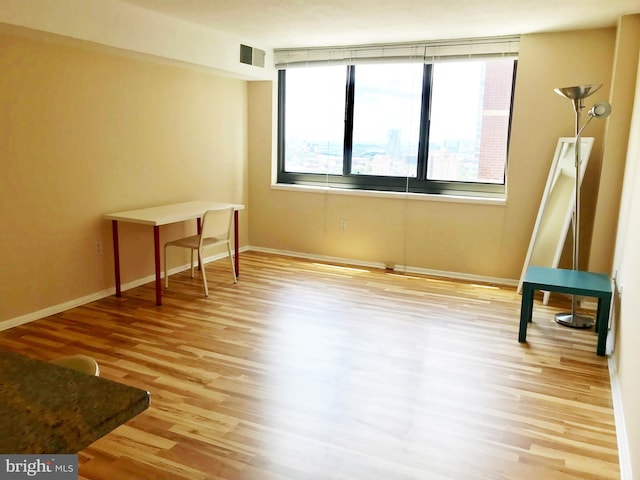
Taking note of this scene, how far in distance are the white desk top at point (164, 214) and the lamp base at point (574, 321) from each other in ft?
9.78

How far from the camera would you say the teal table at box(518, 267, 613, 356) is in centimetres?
331

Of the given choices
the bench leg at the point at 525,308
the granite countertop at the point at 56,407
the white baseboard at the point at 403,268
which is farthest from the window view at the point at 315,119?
the granite countertop at the point at 56,407

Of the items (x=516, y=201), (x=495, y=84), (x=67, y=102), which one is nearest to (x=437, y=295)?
(x=516, y=201)

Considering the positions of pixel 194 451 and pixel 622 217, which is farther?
pixel 622 217

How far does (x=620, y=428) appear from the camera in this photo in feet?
8.10

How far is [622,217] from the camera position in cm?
376

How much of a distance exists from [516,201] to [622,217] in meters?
1.22

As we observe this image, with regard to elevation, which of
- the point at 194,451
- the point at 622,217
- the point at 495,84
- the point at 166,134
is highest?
the point at 495,84

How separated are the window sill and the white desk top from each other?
49.7 inches

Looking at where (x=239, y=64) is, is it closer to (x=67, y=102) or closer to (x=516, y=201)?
(x=67, y=102)

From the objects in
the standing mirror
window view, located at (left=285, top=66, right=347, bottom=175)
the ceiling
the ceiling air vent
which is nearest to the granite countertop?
the ceiling

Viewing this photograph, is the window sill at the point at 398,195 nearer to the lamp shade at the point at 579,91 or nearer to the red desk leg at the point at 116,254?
the lamp shade at the point at 579,91

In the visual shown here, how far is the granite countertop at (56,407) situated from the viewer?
0.91 m

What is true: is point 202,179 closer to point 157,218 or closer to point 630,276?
point 157,218
